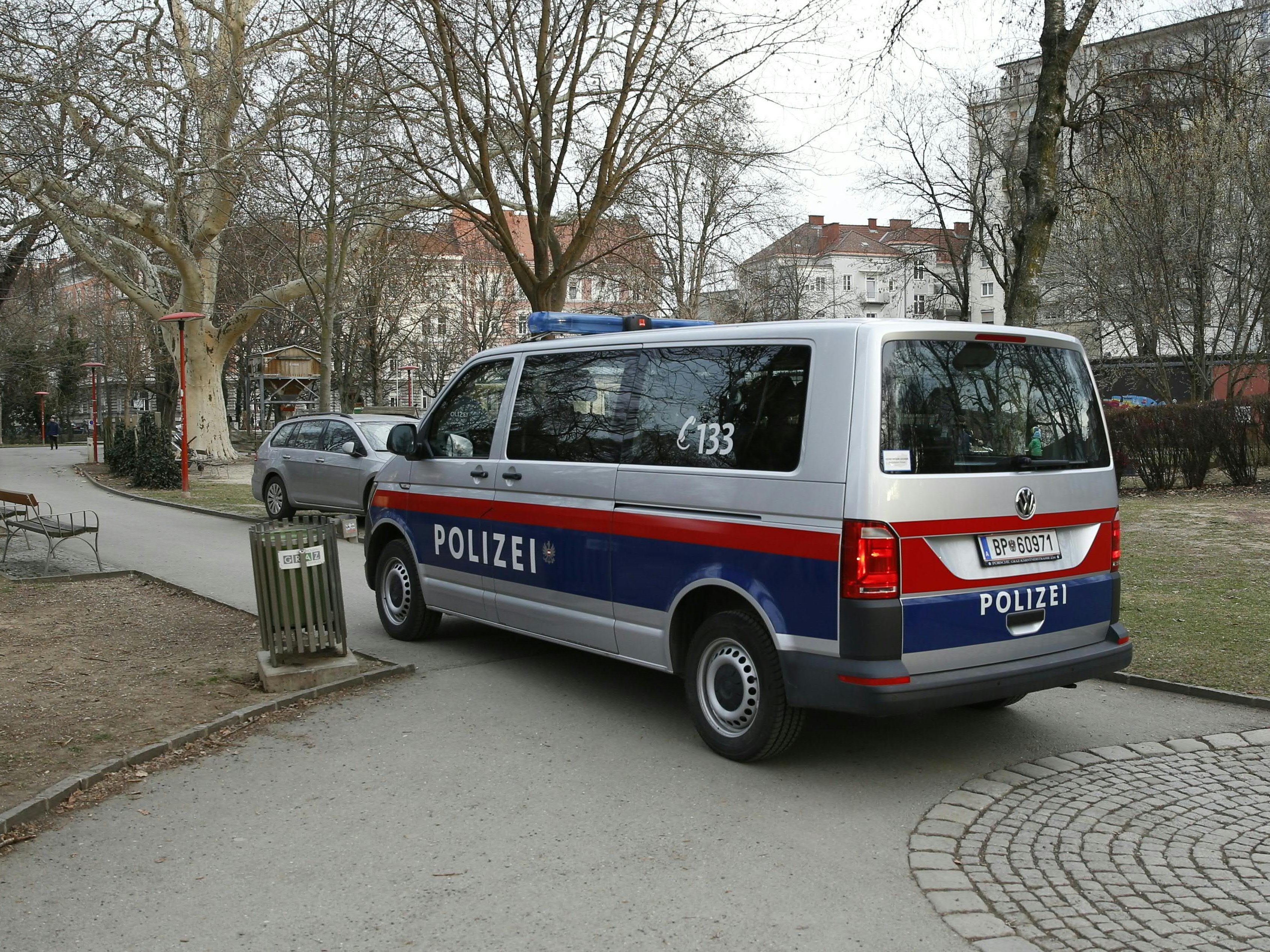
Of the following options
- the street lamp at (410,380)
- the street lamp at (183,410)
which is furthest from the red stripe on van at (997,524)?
the street lamp at (410,380)

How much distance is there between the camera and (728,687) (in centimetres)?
538

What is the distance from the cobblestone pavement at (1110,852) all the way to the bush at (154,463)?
24707 millimetres

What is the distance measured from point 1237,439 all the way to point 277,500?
51.2ft

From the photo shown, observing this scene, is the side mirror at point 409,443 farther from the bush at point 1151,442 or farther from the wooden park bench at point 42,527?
the bush at point 1151,442

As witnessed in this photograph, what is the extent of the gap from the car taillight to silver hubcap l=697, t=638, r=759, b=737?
77 centimetres

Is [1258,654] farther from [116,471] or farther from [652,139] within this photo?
[116,471]

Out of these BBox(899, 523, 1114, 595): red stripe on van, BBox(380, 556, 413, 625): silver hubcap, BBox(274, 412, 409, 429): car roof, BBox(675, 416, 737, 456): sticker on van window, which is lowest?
BBox(380, 556, 413, 625): silver hubcap

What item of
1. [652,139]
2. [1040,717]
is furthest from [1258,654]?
[652,139]

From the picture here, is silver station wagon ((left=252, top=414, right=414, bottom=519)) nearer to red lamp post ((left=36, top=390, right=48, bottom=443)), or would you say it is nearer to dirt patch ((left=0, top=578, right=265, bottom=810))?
dirt patch ((left=0, top=578, right=265, bottom=810))

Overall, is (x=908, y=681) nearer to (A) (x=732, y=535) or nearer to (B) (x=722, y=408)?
(A) (x=732, y=535)

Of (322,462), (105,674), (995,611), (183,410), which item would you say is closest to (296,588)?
(105,674)

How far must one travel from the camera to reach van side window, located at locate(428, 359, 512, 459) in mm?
7195

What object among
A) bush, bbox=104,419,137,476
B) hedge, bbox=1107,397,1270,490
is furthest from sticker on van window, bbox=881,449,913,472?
bush, bbox=104,419,137,476

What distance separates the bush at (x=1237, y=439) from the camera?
17.0 m
